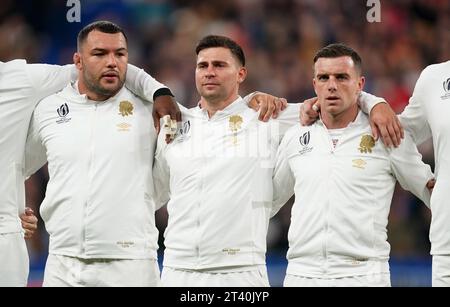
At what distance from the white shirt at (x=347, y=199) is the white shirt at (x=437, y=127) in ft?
0.42

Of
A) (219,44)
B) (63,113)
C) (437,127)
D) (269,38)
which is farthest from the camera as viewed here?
(269,38)

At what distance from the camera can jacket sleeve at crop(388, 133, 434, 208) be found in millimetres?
4852

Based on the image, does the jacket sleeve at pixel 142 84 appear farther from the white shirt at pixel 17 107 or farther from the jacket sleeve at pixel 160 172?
the jacket sleeve at pixel 160 172

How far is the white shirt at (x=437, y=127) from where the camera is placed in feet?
15.3

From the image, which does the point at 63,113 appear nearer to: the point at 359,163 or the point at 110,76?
the point at 110,76

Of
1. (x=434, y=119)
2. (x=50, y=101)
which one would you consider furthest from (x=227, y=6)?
(x=434, y=119)

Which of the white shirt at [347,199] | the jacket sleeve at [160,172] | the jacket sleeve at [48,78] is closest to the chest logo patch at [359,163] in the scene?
the white shirt at [347,199]

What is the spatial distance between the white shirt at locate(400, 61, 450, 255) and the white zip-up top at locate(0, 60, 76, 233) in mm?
2239

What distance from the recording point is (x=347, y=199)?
477 cm

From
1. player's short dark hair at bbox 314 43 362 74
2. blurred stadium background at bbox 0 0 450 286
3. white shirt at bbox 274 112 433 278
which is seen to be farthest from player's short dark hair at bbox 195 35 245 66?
blurred stadium background at bbox 0 0 450 286

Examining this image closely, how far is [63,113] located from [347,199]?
6.07 feet

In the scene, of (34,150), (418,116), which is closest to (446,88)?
(418,116)

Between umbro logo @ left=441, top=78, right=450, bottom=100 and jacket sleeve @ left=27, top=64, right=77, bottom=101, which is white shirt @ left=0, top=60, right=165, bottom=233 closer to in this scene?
jacket sleeve @ left=27, top=64, right=77, bottom=101
